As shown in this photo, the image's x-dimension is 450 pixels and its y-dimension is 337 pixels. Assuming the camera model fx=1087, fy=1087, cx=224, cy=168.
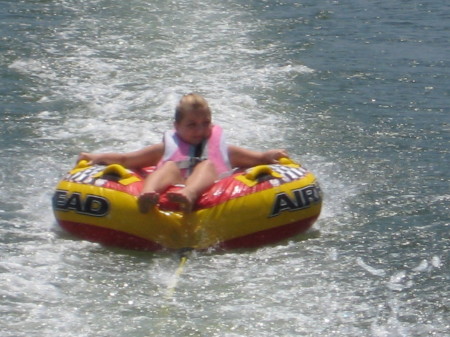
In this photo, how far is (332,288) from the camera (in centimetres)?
537

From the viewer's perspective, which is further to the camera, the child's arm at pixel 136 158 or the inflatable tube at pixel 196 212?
the child's arm at pixel 136 158

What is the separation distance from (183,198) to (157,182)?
0.27 m

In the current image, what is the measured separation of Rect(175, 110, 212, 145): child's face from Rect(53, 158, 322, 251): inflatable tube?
382 mm

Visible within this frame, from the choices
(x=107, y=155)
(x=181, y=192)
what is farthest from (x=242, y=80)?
(x=181, y=192)

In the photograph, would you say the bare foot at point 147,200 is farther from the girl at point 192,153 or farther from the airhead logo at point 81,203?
the girl at point 192,153

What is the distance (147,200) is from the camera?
5730mm

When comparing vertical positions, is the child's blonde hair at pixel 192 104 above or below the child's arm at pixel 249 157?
above

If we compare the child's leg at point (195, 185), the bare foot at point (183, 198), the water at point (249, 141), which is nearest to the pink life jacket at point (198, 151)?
the child's leg at point (195, 185)

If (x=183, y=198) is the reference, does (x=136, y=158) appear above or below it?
below

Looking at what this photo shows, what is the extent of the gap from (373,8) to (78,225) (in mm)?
7298

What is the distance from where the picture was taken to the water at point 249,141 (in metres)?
5.11

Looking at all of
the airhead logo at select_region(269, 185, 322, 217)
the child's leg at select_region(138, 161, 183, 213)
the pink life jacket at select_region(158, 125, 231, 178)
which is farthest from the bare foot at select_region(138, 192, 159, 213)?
the airhead logo at select_region(269, 185, 322, 217)

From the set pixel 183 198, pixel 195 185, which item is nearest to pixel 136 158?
pixel 195 185

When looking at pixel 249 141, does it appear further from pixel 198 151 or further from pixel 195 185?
pixel 195 185
